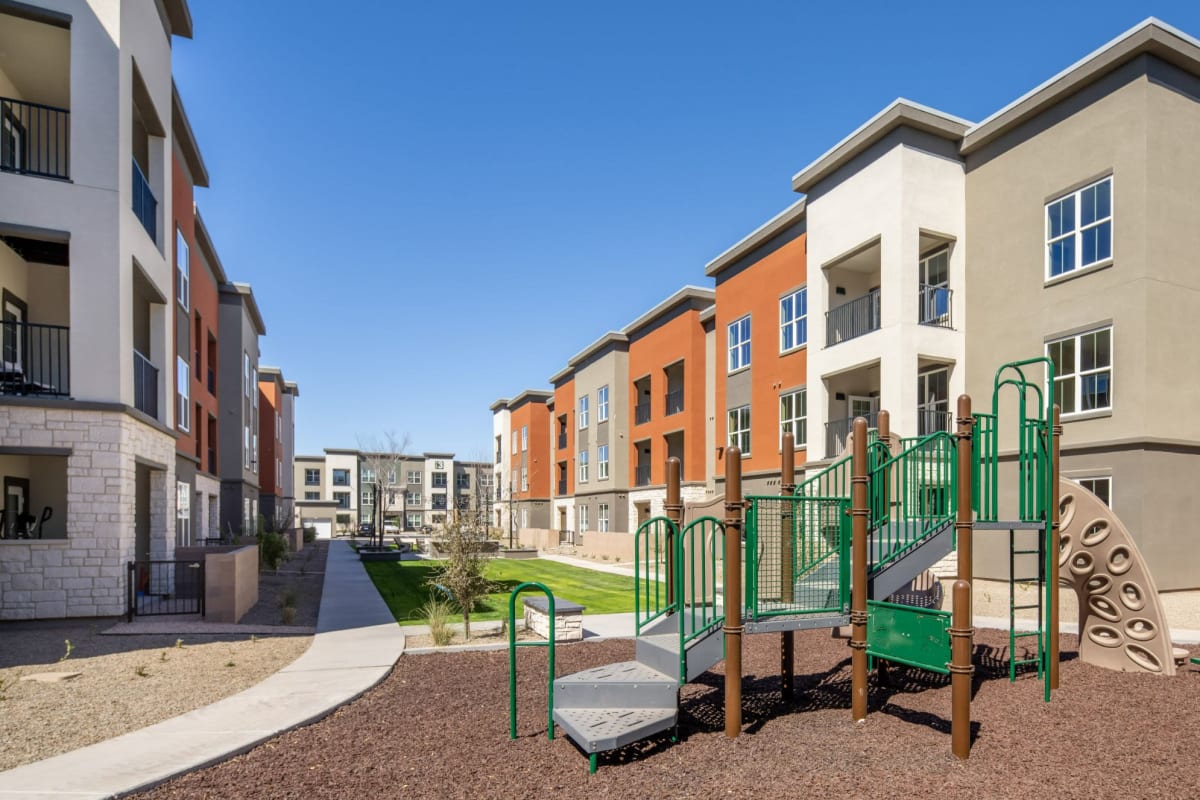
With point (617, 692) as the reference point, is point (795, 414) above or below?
above

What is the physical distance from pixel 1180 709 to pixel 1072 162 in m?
13.5

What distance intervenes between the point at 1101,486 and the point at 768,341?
1172 cm

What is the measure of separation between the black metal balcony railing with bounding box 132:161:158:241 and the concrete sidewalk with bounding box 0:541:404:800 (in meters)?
10.6

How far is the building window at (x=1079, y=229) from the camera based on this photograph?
16.5 m

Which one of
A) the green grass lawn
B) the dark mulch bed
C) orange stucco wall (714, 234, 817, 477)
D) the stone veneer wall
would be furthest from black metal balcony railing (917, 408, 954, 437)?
the stone veneer wall

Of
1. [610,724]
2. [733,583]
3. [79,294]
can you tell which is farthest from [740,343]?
[610,724]

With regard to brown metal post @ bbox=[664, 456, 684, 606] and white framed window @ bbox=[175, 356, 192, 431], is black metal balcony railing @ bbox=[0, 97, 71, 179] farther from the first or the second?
brown metal post @ bbox=[664, 456, 684, 606]

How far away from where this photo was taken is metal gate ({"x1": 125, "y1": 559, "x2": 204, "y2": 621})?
13.4m

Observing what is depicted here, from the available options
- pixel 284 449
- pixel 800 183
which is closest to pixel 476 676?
pixel 800 183

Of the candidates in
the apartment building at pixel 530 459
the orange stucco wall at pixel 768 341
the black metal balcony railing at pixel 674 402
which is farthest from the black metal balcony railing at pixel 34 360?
the apartment building at pixel 530 459

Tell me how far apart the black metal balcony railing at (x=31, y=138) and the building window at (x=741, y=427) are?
71.0 ft

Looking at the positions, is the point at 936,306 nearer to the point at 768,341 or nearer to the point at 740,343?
the point at 768,341

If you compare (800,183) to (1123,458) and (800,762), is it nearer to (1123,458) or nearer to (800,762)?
(1123,458)

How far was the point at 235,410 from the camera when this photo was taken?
31.4 metres
